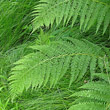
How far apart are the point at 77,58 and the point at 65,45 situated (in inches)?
4.4

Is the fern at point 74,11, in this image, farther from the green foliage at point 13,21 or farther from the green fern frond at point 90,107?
the green foliage at point 13,21

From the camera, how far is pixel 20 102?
1.33 meters

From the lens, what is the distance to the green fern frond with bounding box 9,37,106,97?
1019 millimetres

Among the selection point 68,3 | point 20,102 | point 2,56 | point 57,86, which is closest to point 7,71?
point 2,56

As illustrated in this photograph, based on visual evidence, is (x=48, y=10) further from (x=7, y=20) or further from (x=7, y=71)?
(x=7, y=20)

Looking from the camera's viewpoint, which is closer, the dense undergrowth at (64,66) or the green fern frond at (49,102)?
the dense undergrowth at (64,66)

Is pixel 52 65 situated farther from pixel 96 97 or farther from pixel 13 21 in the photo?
pixel 13 21

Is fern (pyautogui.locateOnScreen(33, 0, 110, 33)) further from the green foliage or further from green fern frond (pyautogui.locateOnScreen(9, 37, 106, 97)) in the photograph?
the green foliage

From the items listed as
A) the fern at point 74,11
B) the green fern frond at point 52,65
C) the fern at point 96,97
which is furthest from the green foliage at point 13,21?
the fern at point 96,97

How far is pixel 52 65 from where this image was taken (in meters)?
1.10

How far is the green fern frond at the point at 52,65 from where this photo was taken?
3.34 ft

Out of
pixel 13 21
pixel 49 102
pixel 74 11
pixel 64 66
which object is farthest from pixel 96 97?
pixel 13 21

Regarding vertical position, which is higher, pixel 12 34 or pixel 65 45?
pixel 12 34

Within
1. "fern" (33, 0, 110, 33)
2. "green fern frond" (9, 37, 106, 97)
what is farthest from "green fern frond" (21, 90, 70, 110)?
"fern" (33, 0, 110, 33)
